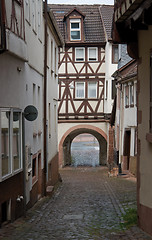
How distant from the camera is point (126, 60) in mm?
26797

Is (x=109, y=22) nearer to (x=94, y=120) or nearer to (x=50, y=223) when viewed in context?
(x=94, y=120)

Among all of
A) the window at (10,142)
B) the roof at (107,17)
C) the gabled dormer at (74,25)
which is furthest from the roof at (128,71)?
the window at (10,142)

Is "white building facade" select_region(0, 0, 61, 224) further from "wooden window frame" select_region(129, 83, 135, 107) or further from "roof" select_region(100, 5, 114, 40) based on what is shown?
"roof" select_region(100, 5, 114, 40)

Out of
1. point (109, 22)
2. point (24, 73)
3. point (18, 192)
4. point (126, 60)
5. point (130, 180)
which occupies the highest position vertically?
point (109, 22)

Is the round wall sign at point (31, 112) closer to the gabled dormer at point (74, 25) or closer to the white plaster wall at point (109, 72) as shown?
the white plaster wall at point (109, 72)

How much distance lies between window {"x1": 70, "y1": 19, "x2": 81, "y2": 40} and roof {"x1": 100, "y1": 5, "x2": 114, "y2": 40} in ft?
7.04

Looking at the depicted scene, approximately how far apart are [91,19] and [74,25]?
221 cm

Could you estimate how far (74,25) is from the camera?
116 ft

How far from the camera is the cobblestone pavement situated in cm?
944

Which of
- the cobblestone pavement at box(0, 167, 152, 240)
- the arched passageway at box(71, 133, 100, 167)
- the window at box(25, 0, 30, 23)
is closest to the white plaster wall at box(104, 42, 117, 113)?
the arched passageway at box(71, 133, 100, 167)

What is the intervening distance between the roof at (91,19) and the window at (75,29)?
2.08 feet

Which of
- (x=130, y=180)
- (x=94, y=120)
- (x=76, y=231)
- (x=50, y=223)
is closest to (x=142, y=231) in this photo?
(x=76, y=231)

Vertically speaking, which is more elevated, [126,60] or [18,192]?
[126,60]

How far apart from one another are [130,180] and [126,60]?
8138 millimetres
